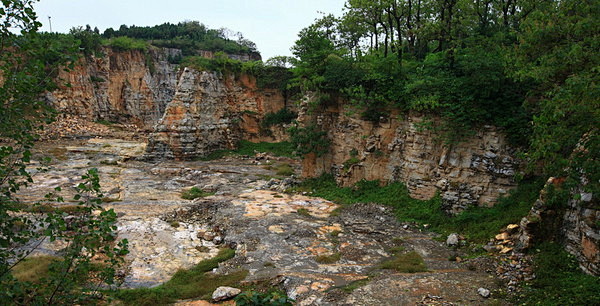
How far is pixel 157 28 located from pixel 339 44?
192 ft

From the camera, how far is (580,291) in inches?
281

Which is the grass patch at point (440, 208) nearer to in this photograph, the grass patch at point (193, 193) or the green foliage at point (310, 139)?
the green foliage at point (310, 139)

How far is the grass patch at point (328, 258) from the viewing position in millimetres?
10766

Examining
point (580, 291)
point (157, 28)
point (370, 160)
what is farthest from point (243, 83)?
point (157, 28)

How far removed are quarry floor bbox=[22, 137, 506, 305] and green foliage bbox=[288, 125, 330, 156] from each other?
7.71 ft

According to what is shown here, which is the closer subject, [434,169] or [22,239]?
[22,239]

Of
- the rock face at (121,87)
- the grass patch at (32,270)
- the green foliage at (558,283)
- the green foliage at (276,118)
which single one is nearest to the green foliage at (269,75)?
the green foliage at (276,118)

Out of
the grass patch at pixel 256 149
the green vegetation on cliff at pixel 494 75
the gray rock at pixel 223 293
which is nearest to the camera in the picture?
the green vegetation on cliff at pixel 494 75

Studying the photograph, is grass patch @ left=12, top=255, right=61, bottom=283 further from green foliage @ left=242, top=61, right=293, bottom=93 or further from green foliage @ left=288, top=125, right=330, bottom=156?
green foliage @ left=242, top=61, right=293, bottom=93

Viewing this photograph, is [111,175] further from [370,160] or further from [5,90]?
[5,90]

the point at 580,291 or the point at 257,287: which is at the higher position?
the point at 580,291

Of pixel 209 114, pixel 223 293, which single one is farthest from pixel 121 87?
pixel 223 293

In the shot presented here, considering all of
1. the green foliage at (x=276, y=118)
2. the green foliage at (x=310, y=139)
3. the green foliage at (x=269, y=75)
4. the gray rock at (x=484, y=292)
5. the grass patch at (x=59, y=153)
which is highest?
the green foliage at (x=269, y=75)

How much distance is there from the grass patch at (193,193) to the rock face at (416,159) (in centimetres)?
596
